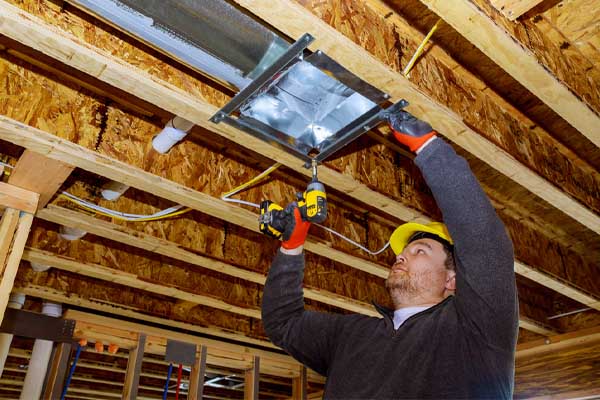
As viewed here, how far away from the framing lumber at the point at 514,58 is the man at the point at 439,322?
318 millimetres

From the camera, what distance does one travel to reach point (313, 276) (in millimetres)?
2938

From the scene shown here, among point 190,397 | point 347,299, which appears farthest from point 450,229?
point 190,397

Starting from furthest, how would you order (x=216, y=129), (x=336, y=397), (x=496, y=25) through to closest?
(x=216, y=129) → (x=496, y=25) → (x=336, y=397)

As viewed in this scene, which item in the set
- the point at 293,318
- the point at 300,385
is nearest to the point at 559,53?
the point at 293,318

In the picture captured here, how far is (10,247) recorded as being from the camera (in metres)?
1.89

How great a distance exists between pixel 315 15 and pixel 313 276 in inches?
72.5

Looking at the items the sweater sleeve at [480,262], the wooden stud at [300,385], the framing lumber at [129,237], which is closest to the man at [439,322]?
the sweater sleeve at [480,262]

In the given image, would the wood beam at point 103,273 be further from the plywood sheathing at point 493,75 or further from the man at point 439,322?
the plywood sheathing at point 493,75

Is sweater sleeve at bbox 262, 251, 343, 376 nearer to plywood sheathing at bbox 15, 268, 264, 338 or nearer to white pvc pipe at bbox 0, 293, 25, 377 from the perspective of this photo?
plywood sheathing at bbox 15, 268, 264, 338

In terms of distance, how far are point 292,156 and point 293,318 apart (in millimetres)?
597

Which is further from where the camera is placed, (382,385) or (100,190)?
(100,190)

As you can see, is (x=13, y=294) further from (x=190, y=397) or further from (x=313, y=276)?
(x=313, y=276)

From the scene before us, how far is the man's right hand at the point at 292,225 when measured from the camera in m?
1.61

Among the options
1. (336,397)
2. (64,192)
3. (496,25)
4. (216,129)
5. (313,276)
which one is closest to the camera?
(336,397)
